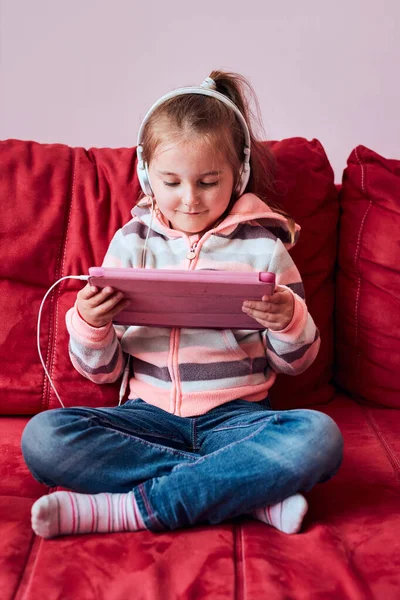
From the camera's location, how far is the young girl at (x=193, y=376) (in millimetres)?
1056

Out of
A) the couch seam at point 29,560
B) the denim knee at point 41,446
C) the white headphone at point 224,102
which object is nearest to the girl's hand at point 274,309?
the white headphone at point 224,102

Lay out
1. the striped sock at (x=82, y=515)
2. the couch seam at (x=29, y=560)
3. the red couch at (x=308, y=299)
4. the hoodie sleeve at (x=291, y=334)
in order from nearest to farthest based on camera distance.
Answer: the couch seam at (x=29, y=560), the striped sock at (x=82, y=515), the red couch at (x=308, y=299), the hoodie sleeve at (x=291, y=334)

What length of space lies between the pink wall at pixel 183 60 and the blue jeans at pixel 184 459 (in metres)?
0.93

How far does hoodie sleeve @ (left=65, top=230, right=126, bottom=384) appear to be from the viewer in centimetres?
128

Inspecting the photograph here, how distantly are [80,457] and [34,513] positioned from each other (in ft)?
0.43

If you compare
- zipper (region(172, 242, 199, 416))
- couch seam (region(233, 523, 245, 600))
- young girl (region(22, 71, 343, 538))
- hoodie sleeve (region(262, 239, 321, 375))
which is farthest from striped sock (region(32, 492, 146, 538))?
hoodie sleeve (region(262, 239, 321, 375))

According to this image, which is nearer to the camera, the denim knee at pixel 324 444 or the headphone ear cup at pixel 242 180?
the denim knee at pixel 324 444

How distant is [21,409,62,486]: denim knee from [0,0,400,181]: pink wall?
962mm

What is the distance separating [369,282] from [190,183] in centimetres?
47

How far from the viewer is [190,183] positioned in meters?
1.29

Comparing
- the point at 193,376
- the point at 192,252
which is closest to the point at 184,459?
the point at 193,376

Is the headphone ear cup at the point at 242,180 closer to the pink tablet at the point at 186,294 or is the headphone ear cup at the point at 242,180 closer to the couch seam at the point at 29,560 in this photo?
the pink tablet at the point at 186,294

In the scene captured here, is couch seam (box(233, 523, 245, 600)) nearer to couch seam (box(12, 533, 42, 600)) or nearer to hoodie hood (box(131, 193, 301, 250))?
couch seam (box(12, 533, 42, 600))

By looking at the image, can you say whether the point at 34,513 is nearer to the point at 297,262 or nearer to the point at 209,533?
the point at 209,533
